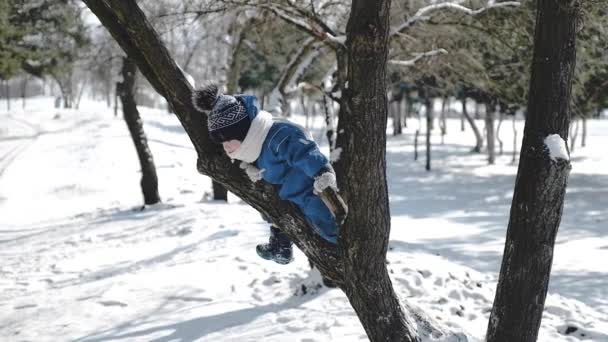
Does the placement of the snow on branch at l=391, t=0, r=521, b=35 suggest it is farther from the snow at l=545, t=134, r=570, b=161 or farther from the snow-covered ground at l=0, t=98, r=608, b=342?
the snow at l=545, t=134, r=570, b=161

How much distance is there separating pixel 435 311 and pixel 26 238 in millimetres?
7854

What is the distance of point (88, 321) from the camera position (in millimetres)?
5457

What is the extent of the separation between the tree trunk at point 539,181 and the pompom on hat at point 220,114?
5.17 ft

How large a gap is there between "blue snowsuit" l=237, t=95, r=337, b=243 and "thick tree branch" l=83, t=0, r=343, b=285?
0.07 metres

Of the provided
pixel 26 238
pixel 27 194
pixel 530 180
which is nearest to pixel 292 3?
pixel 530 180

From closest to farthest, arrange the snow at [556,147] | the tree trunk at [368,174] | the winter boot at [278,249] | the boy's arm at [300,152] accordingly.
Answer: the tree trunk at [368,174]
the boy's arm at [300,152]
the snow at [556,147]
the winter boot at [278,249]

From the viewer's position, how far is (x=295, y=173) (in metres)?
2.98

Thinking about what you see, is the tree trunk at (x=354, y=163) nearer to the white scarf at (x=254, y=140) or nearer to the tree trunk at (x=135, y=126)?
the white scarf at (x=254, y=140)

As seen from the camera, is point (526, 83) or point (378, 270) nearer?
point (378, 270)

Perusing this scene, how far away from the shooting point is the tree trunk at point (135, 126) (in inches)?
464

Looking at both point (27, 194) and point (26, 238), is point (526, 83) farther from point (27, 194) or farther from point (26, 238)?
point (27, 194)

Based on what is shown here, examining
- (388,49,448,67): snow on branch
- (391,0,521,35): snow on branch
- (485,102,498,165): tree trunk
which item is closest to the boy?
(391,0,521,35): snow on branch

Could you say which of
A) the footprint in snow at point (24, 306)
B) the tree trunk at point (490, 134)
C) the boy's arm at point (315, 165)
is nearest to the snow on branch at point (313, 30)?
the boy's arm at point (315, 165)

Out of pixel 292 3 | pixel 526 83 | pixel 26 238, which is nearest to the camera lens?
pixel 292 3
